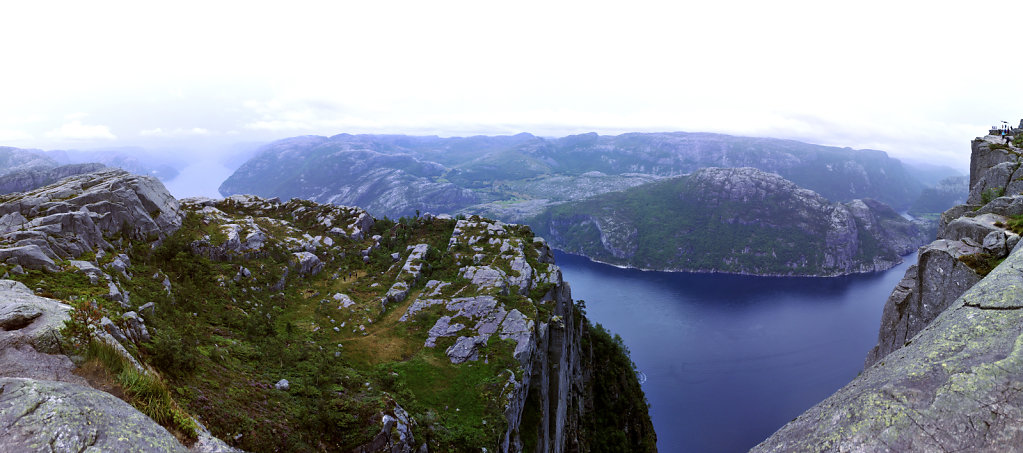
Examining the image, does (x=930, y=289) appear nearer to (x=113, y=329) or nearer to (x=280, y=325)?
(x=113, y=329)

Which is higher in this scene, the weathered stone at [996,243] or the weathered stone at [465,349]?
the weathered stone at [996,243]

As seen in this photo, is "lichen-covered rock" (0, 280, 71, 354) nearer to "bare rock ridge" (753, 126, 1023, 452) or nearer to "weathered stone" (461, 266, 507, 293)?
"bare rock ridge" (753, 126, 1023, 452)

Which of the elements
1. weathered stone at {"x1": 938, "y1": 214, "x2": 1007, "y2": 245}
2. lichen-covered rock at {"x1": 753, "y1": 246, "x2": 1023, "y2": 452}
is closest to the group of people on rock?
weathered stone at {"x1": 938, "y1": 214, "x2": 1007, "y2": 245}

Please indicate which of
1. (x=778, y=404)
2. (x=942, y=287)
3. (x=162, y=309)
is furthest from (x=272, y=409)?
(x=778, y=404)

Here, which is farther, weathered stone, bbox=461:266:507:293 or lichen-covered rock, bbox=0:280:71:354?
weathered stone, bbox=461:266:507:293

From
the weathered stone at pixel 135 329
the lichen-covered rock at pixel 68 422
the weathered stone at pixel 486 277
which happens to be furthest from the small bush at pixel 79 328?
the weathered stone at pixel 486 277

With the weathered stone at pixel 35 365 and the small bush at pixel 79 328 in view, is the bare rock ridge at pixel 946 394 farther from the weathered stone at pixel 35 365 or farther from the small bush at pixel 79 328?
the small bush at pixel 79 328
